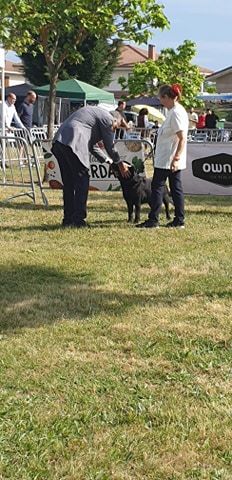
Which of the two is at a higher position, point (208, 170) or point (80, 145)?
point (80, 145)

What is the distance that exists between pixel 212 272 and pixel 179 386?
2761 mm

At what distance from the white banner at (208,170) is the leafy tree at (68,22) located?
16.9ft

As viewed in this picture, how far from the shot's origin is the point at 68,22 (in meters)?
14.4

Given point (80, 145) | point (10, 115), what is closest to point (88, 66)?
point (10, 115)

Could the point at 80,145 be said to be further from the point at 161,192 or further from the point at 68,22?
the point at 68,22

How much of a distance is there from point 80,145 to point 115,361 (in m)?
4.71

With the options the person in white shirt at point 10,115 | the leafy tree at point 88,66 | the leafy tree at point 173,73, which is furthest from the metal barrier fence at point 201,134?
the leafy tree at point 88,66

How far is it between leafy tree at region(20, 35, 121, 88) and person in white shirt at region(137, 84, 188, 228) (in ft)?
107

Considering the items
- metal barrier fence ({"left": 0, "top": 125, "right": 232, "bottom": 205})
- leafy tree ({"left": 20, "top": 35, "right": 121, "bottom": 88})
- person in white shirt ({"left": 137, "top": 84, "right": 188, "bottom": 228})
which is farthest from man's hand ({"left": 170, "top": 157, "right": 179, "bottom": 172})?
leafy tree ({"left": 20, "top": 35, "right": 121, "bottom": 88})

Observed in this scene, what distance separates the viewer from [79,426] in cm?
340

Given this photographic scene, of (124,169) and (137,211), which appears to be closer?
(124,169)

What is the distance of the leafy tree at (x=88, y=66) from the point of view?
4109 centimetres

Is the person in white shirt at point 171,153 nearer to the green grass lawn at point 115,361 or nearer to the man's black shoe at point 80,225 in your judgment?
the man's black shoe at point 80,225

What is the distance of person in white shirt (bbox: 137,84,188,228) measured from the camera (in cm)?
866
